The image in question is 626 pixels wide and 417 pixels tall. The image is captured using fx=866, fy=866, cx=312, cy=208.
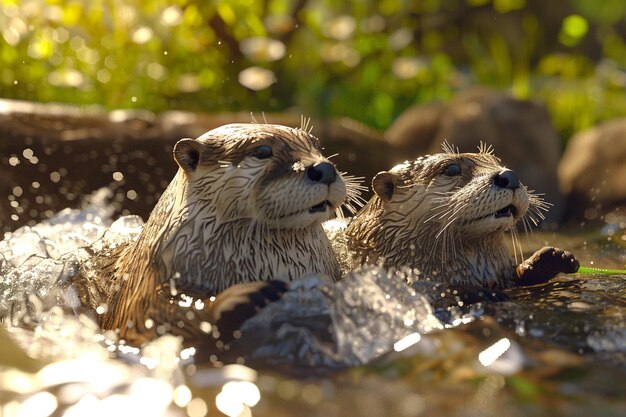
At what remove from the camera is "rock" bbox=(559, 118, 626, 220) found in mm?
6262

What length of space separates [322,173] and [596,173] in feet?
14.6

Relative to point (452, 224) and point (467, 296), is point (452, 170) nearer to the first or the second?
point (452, 224)

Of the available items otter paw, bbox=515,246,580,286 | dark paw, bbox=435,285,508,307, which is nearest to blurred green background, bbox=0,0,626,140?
otter paw, bbox=515,246,580,286

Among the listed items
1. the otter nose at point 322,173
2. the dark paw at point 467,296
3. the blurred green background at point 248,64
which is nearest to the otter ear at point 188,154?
the otter nose at point 322,173

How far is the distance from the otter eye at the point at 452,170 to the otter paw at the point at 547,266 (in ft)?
1.52

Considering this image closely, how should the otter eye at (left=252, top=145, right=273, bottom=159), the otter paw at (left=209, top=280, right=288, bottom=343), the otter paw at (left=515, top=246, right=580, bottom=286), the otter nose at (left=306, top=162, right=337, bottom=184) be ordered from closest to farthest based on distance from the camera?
the otter paw at (left=209, top=280, right=288, bottom=343) < the otter nose at (left=306, top=162, right=337, bottom=184) < the otter eye at (left=252, top=145, right=273, bottom=159) < the otter paw at (left=515, top=246, right=580, bottom=286)

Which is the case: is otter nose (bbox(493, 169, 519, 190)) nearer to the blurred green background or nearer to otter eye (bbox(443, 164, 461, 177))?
otter eye (bbox(443, 164, 461, 177))

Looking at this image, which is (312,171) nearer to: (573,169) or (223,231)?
(223,231)

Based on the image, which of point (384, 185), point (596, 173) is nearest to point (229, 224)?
point (384, 185)

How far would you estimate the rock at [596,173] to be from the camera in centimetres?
626

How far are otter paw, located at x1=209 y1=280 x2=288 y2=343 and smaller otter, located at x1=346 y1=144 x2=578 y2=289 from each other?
86 centimetres

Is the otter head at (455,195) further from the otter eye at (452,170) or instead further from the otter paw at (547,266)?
the otter paw at (547,266)

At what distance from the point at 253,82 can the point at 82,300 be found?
473cm

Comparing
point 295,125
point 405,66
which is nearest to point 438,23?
point 405,66
